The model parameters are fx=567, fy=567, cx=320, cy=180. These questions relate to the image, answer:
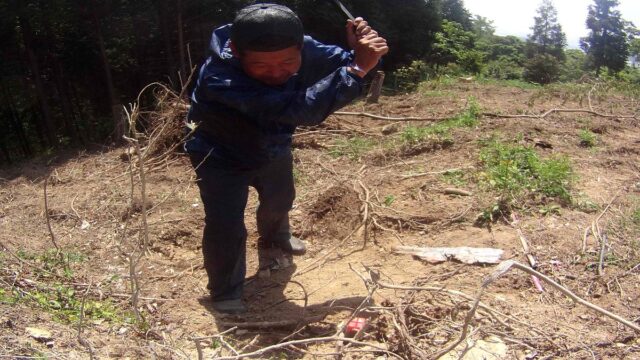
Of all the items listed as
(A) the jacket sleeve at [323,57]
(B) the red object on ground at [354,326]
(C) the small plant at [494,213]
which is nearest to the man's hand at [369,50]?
(A) the jacket sleeve at [323,57]

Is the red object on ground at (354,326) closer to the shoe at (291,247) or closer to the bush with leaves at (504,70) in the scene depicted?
the shoe at (291,247)

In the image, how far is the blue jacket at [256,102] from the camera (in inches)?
96.3

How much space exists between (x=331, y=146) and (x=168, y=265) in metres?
2.37

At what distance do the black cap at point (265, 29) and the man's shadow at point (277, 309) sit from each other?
1.27m

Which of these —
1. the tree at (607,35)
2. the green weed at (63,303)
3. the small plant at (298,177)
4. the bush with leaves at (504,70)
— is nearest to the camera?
the green weed at (63,303)

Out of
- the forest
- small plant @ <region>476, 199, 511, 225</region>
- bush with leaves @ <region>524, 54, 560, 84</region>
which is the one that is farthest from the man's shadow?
bush with leaves @ <region>524, 54, 560, 84</region>

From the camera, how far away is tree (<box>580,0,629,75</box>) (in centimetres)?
1959

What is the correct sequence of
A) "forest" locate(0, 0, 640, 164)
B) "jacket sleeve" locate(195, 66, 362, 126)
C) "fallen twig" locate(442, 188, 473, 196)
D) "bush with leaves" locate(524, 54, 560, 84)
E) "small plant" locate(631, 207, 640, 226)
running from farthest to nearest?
"bush with leaves" locate(524, 54, 560, 84) → "forest" locate(0, 0, 640, 164) → "fallen twig" locate(442, 188, 473, 196) → "small plant" locate(631, 207, 640, 226) → "jacket sleeve" locate(195, 66, 362, 126)

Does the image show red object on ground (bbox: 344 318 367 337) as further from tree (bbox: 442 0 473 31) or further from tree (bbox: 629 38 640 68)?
tree (bbox: 629 38 640 68)

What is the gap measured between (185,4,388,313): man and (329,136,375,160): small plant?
204cm

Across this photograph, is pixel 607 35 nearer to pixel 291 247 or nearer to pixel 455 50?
pixel 455 50

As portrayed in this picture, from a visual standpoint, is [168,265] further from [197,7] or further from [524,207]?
[197,7]

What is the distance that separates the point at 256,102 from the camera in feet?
8.05

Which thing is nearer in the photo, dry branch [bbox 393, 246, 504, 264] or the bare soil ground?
the bare soil ground
